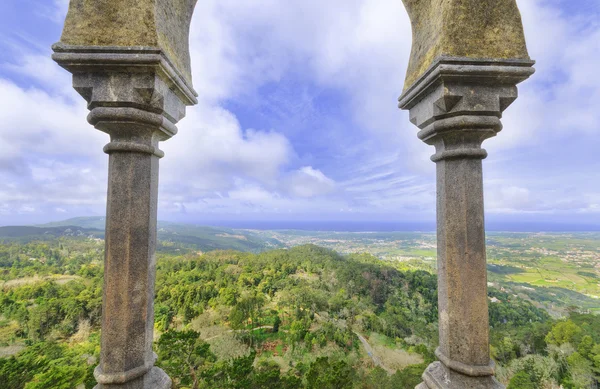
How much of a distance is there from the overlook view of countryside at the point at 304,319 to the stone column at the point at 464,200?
7.54 meters

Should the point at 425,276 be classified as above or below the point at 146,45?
below

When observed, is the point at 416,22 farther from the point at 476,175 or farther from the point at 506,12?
the point at 476,175

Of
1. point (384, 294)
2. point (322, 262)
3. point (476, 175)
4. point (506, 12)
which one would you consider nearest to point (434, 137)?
point (476, 175)

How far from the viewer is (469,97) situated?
2242 mm

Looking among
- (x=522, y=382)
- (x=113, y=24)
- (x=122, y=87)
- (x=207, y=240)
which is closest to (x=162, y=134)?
(x=122, y=87)

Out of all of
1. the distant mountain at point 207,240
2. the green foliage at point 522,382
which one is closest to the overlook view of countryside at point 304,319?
the green foliage at point 522,382

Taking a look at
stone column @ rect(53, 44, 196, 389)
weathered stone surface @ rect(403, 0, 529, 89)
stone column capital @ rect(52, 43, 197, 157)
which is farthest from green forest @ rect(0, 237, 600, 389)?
weathered stone surface @ rect(403, 0, 529, 89)

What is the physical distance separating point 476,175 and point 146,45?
3338mm

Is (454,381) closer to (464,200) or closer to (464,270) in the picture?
(464,270)

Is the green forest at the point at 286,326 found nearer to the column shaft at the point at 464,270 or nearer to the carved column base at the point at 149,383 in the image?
the carved column base at the point at 149,383

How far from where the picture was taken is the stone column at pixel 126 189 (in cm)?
207

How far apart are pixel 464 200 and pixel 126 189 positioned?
10.3 ft

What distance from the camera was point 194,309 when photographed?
2169 centimetres

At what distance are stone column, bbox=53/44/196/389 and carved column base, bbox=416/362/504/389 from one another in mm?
2509
